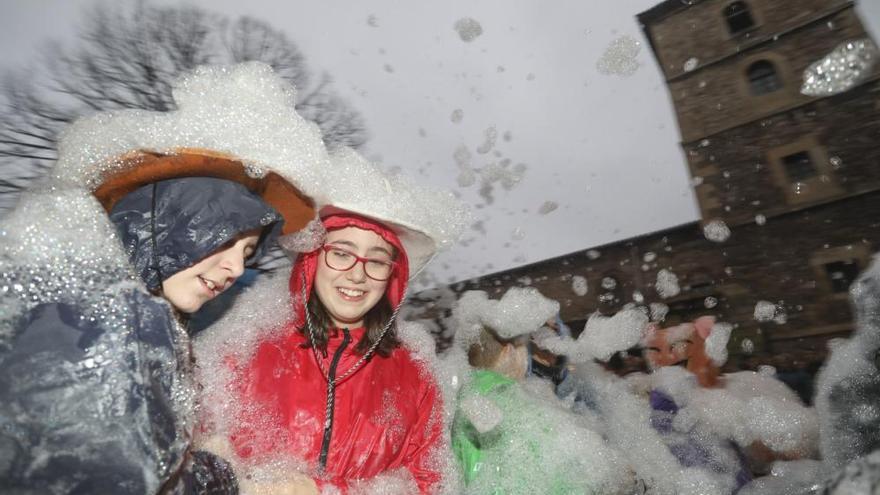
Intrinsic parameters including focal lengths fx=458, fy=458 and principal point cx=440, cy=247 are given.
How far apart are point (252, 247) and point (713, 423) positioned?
370 cm

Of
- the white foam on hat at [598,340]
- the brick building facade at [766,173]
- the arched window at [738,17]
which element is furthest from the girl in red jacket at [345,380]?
the arched window at [738,17]

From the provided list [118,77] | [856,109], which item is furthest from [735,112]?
[118,77]

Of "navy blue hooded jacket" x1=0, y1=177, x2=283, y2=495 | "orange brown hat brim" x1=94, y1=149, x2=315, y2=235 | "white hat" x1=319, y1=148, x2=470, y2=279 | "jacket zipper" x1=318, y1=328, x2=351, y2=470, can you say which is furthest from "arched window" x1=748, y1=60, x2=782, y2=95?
"navy blue hooded jacket" x1=0, y1=177, x2=283, y2=495

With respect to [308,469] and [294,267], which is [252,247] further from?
[308,469]

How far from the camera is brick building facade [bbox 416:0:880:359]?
494 inches

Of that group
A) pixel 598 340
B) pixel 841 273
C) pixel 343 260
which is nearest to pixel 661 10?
pixel 841 273

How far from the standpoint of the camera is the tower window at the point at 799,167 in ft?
43.4

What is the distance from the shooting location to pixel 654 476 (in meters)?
2.89

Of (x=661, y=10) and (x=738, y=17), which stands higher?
(x=661, y=10)

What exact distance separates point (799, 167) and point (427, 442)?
1598 centimetres

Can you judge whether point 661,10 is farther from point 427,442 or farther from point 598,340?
point 427,442

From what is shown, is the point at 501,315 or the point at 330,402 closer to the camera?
the point at 330,402

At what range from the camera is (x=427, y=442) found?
1971 mm

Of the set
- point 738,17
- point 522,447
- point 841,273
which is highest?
point 522,447
